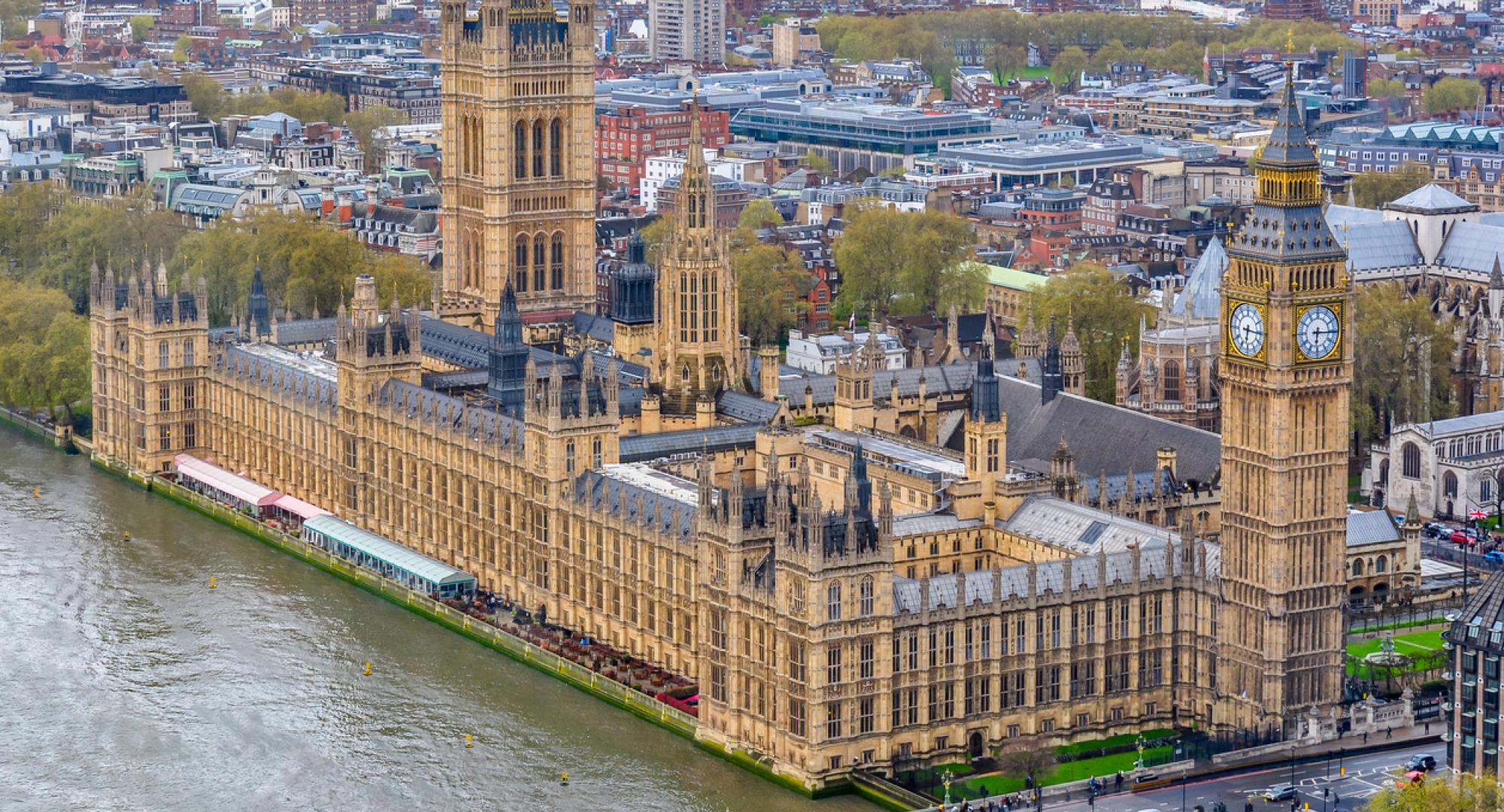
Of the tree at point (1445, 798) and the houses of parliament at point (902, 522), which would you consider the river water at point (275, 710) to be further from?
the tree at point (1445, 798)

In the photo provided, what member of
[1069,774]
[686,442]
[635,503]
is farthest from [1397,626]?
[635,503]

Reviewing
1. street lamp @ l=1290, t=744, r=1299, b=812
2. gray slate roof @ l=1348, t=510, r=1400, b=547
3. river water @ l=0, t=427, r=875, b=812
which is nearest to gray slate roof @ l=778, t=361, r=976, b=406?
gray slate roof @ l=1348, t=510, r=1400, b=547

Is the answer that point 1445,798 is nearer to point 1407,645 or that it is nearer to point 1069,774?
point 1069,774

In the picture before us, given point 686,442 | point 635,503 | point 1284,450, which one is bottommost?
point 635,503

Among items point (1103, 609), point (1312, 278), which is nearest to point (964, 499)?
point (1103, 609)

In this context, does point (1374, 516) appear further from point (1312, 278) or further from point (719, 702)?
point (719, 702)

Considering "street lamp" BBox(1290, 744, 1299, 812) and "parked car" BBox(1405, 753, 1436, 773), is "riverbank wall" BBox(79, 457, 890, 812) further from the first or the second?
"parked car" BBox(1405, 753, 1436, 773)

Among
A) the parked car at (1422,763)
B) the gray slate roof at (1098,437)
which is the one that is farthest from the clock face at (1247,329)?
the gray slate roof at (1098,437)

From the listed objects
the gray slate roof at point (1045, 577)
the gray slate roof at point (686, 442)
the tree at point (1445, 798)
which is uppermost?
the gray slate roof at point (686, 442)
